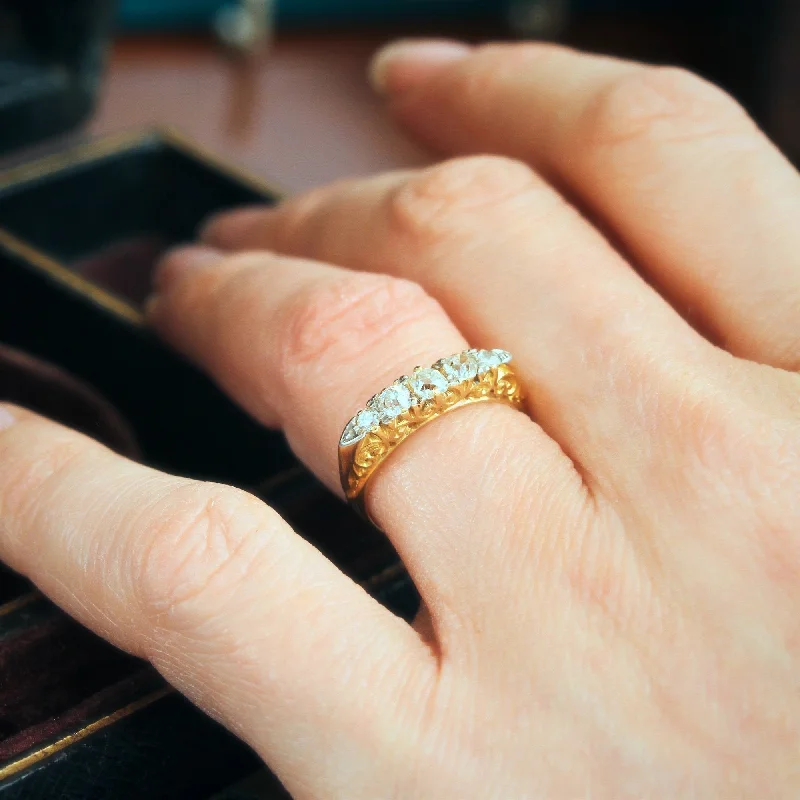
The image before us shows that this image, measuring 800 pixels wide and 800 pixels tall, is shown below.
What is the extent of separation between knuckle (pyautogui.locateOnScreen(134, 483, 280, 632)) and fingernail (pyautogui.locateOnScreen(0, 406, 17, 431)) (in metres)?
0.16

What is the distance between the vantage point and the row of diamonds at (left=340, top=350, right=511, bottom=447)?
1.86ft

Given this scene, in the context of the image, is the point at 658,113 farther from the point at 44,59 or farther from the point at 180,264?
the point at 44,59

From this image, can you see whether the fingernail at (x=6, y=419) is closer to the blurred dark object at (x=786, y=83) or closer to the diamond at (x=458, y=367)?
the diamond at (x=458, y=367)

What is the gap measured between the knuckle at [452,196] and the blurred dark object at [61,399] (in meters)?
0.28

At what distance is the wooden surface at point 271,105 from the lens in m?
1.31

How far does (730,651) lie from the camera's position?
49cm

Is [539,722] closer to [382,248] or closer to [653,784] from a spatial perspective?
[653,784]

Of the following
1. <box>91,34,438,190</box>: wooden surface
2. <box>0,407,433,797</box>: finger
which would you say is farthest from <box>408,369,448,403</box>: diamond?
<box>91,34,438,190</box>: wooden surface

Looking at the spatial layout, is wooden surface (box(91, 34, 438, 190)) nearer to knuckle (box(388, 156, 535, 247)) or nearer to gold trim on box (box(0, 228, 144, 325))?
gold trim on box (box(0, 228, 144, 325))

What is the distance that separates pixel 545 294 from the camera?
0.63 m

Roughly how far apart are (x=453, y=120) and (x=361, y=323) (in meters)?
0.31

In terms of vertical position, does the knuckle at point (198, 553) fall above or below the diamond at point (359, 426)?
below

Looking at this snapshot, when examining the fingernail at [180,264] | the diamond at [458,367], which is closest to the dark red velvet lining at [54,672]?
the diamond at [458,367]

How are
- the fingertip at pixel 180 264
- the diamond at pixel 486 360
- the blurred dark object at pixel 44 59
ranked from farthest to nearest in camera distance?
the blurred dark object at pixel 44 59 < the fingertip at pixel 180 264 < the diamond at pixel 486 360
